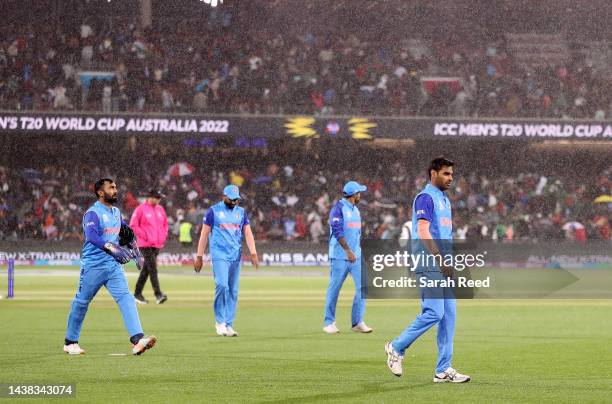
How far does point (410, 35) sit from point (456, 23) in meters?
2.02

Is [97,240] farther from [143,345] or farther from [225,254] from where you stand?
[225,254]

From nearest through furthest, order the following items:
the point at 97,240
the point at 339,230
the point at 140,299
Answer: the point at 97,240 → the point at 339,230 → the point at 140,299

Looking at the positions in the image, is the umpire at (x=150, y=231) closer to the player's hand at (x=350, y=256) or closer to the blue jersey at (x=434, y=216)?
the player's hand at (x=350, y=256)

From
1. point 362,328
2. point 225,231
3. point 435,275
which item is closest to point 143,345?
point 435,275

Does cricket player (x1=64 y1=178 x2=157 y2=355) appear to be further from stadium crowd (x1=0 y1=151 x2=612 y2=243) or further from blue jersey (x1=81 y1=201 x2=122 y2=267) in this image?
stadium crowd (x1=0 y1=151 x2=612 y2=243)

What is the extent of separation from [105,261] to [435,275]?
4140mm

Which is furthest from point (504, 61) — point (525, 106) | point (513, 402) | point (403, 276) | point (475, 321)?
point (513, 402)

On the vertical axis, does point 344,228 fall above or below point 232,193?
below

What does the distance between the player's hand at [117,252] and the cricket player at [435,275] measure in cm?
343

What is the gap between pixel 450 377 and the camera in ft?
34.2

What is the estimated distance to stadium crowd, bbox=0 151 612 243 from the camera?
38406 millimetres

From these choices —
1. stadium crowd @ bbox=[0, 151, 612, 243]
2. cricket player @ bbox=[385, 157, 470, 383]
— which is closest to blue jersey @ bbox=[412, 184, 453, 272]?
cricket player @ bbox=[385, 157, 470, 383]

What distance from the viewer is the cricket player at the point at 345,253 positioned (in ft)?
52.4

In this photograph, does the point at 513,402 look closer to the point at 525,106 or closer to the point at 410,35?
the point at 525,106
